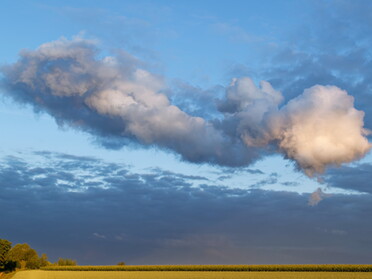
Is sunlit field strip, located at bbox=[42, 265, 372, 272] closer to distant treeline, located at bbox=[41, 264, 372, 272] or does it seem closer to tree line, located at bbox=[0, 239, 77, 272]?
distant treeline, located at bbox=[41, 264, 372, 272]

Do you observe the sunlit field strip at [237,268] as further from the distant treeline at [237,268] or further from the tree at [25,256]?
the tree at [25,256]

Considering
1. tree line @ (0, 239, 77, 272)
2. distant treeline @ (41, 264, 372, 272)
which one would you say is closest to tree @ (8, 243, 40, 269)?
tree line @ (0, 239, 77, 272)

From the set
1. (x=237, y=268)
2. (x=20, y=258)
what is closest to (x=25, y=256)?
(x=20, y=258)

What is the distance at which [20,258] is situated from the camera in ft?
499

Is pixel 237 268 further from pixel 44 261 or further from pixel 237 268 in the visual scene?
pixel 44 261

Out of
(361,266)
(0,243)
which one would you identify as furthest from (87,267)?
(361,266)

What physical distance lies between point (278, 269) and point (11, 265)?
87853 millimetres

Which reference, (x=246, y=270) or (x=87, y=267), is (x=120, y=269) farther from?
(x=246, y=270)

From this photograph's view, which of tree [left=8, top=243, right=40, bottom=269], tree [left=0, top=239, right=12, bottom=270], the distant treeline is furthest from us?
tree [left=8, top=243, right=40, bottom=269]

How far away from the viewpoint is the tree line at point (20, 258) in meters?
140

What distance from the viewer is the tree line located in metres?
140

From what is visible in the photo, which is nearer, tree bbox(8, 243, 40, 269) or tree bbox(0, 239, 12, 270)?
tree bbox(0, 239, 12, 270)

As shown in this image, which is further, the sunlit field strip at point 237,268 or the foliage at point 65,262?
A: the foliage at point 65,262

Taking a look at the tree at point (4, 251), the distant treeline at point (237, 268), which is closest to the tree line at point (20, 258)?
the tree at point (4, 251)
